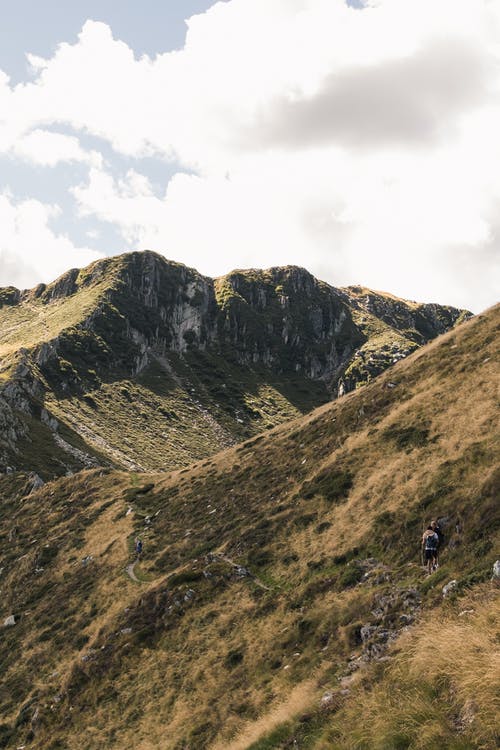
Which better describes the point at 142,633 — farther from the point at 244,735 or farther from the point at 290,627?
the point at 244,735

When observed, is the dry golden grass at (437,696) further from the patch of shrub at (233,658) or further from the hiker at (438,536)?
the patch of shrub at (233,658)

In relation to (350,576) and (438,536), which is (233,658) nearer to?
(350,576)

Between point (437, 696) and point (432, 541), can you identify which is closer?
point (437, 696)

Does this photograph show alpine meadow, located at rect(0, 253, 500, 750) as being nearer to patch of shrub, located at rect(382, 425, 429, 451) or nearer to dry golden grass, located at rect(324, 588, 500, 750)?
dry golden grass, located at rect(324, 588, 500, 750)

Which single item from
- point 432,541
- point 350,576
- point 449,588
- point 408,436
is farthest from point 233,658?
point 408,436

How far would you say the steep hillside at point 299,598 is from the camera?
12.7 metres

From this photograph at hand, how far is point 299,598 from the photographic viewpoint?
91.5 ft

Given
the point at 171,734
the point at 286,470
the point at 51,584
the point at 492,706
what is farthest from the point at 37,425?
the point at 492,706

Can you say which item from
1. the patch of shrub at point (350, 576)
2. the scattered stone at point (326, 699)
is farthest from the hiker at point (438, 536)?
the scattered stone at point (326, 699)

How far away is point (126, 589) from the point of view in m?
42.3

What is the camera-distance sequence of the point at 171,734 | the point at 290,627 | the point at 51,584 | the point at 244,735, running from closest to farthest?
the point at 244,735
the point at 171,734
the point at 290,627
the point at 51,584

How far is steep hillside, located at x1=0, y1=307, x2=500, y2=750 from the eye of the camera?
12727 mm

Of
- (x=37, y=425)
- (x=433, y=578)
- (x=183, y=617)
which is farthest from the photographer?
(x=37, y=425)

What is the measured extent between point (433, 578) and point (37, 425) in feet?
539
